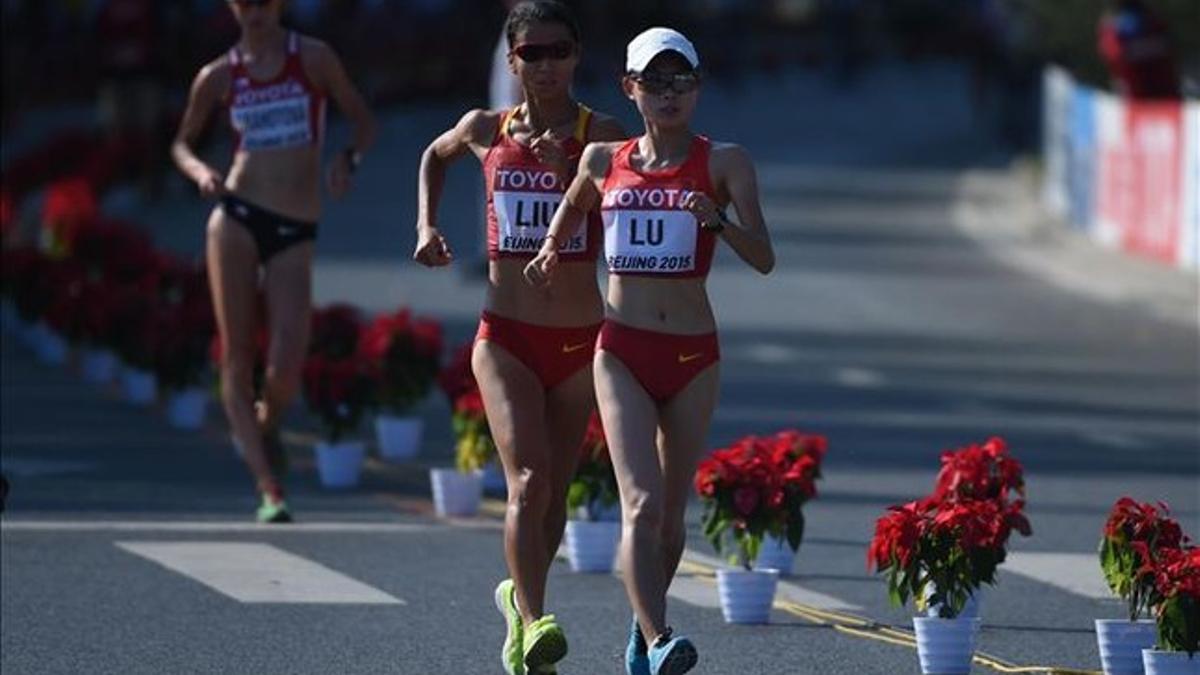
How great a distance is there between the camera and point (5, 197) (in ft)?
86.7

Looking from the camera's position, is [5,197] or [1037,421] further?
[5,197]

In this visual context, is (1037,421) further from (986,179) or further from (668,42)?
(986,179)

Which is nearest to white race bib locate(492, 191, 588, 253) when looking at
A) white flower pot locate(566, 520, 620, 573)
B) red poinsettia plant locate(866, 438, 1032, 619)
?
red poinsettia plant locate(866, 438, 1032, 619)

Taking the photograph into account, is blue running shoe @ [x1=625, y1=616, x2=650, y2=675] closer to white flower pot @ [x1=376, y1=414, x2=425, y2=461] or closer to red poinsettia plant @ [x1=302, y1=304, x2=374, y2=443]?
red poinsettia plant @ [x1=302, y1=304, x2=374, y2=443]

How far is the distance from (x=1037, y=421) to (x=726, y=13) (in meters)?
54.3

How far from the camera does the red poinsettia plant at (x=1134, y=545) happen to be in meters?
10.6

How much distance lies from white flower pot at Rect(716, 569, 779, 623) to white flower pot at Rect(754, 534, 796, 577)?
901 millimetres

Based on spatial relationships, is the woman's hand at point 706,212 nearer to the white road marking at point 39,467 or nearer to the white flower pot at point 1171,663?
the white flower pot at point 1171,663

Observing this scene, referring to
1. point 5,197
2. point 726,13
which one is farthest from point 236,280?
point 726,13

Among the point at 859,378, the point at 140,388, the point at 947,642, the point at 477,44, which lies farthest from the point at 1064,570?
the point at 477,44

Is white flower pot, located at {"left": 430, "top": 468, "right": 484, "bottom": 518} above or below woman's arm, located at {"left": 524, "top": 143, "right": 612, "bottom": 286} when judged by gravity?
below

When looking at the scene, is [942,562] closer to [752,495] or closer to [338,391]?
[752,495]

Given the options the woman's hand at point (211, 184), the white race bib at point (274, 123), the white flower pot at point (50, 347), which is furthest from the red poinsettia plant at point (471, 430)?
the white flower pot at point (50, 347)

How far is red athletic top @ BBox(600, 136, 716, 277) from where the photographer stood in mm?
10000
